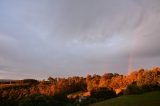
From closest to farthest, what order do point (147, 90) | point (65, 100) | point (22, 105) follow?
point (22, 105) < point (147, 90) < point (65, 100)

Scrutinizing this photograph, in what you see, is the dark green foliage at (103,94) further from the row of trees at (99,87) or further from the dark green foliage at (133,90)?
the dark green foliage at (133,90)

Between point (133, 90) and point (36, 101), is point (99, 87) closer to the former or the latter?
point (133, 90)

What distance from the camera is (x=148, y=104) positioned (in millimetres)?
59312

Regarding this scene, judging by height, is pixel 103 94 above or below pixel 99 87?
below

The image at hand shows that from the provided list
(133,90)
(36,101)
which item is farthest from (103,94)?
(36,101)

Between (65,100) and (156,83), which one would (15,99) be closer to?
(65,100)

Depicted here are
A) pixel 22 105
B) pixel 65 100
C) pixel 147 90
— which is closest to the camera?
pixel 22 105

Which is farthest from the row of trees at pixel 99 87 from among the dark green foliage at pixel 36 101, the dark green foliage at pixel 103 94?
the dark green foliage at pixel 36 101

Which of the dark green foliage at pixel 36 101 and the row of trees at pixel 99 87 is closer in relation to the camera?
the dark green foliage at pixel 36 101

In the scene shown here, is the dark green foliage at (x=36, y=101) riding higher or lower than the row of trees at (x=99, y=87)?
lower

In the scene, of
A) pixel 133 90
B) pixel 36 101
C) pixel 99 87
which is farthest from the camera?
pixel 99 87

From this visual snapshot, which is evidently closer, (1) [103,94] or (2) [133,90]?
(2) [133,90]

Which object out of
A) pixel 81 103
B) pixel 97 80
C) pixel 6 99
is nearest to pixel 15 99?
pixel 6 99

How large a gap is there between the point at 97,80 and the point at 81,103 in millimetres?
81722
